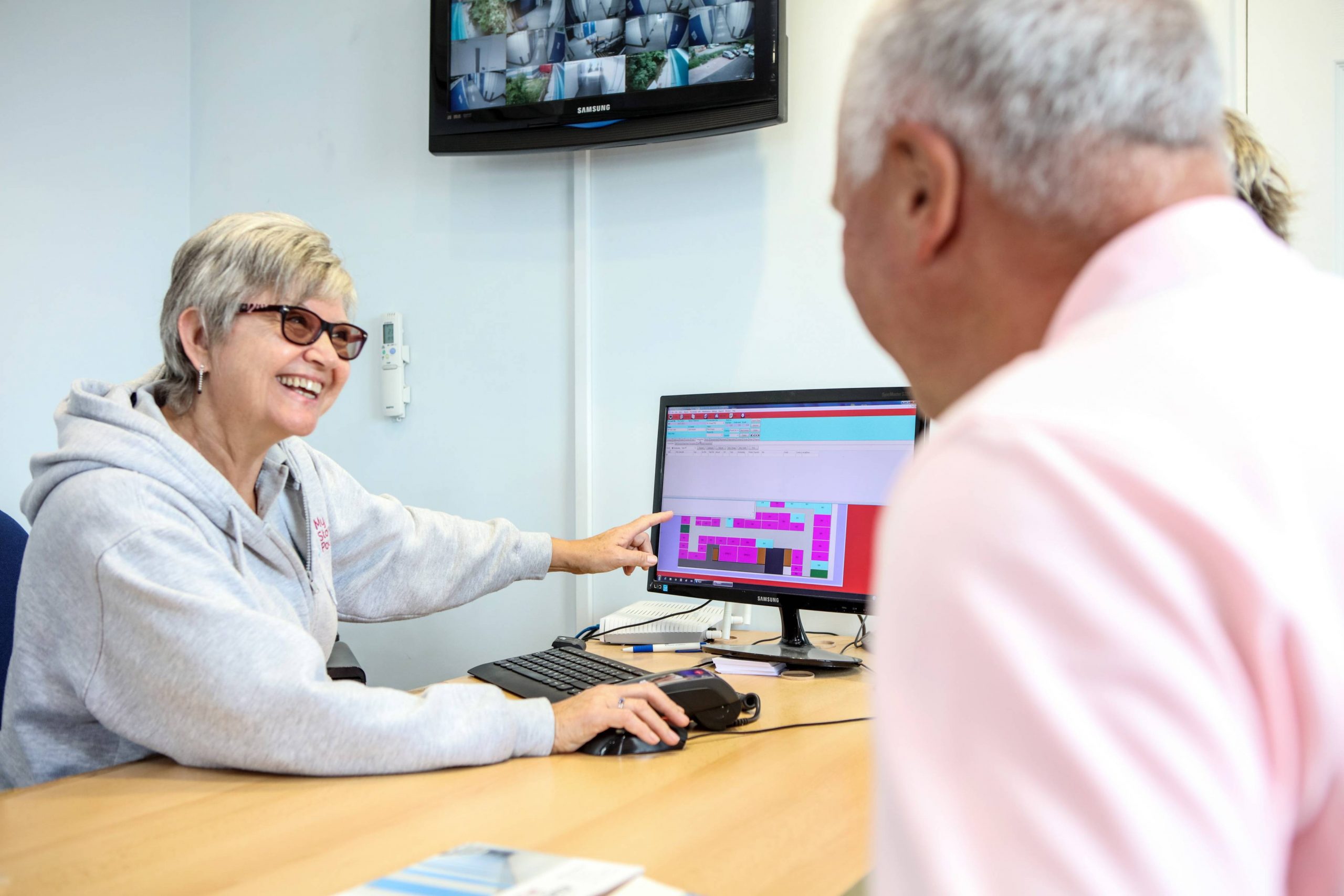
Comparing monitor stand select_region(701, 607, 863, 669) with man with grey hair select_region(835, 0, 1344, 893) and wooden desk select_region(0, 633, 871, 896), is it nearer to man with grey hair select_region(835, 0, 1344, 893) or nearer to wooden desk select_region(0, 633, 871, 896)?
wooden desk select_region(0, 633, 871, 896)

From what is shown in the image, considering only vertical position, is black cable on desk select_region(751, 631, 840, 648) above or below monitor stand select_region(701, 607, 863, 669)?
below

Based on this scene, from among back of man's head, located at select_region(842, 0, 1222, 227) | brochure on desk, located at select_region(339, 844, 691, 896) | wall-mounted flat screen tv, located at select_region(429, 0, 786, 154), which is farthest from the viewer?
wall-mounted flat screen tv, located at select_region(429, 0, 786, 154)

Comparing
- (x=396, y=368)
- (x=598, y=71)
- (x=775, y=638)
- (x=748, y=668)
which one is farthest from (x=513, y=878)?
(x=396, y=368)

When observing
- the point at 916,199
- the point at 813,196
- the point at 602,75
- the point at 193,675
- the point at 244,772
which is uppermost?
the point at 602,75

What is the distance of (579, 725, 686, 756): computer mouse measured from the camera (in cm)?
118

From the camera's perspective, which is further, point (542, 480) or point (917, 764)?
point (542, 480)

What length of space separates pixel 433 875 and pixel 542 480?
62.8 inches

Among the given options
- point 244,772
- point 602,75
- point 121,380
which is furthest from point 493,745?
point 121,380

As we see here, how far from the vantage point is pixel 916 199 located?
1.67 feet

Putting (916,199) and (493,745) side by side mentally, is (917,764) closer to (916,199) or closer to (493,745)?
(916,199)

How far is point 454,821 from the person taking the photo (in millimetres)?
963

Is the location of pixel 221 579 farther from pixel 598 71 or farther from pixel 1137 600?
pixel 598 71

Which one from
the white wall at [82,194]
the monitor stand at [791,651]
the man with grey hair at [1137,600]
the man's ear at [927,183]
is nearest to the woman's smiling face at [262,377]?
the monitor stand at [791,651]

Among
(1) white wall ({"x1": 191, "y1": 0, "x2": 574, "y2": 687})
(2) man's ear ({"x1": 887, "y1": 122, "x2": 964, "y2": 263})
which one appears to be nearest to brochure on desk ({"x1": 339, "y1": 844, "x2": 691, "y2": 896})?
(2) man's ear ({"x1": 887, "y1": 122, "x2": 964, "y2": 263})
